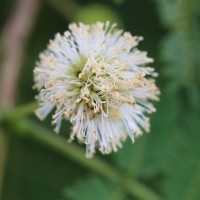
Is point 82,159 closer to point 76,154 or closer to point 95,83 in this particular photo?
point 76,154

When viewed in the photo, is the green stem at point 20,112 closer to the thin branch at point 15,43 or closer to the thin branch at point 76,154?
the thin branch at point 76,154

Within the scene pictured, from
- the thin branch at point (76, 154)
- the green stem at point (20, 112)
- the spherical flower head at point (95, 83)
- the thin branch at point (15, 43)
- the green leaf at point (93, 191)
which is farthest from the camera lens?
the thin branch at point (15, 43)

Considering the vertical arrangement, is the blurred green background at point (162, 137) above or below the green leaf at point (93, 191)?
above

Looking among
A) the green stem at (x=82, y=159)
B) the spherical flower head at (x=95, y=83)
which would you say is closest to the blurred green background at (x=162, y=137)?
the green stem at (x=82, y=159)

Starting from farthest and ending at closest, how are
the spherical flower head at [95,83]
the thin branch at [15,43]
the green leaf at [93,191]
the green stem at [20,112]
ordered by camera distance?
the thin branch at [15,43], the green leaf at [93,191], the green stem at [20,112], the spherical flower head at [95,83]

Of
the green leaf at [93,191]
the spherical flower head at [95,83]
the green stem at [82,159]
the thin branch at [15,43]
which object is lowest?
the green leaf at [93,191]

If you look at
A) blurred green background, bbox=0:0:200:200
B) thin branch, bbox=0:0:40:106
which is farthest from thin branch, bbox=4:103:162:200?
thin branch, bbox=0:0:40:106

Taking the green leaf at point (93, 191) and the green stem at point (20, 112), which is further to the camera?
the green leaf at point (93, 191)

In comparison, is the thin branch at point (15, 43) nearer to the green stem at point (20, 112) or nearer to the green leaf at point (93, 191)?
the green stem at point (20, 112)
